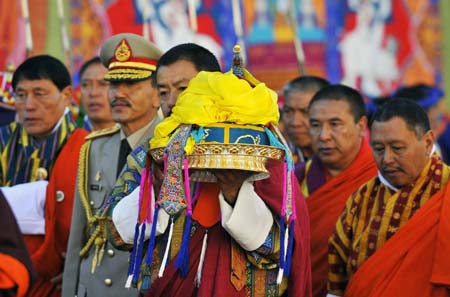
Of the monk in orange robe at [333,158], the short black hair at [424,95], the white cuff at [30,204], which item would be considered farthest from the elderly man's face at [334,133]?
the short black hair at [424,95]

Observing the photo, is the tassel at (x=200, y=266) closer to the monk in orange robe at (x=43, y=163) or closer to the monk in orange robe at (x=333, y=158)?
the monk in orange robe at (x=43, y=163)

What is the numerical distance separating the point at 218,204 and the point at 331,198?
2.20m

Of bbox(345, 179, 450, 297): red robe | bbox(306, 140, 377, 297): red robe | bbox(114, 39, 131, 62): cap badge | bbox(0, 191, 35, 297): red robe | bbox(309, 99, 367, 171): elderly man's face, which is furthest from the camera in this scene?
bbox(309, 99, 367, 171): elderly man's face

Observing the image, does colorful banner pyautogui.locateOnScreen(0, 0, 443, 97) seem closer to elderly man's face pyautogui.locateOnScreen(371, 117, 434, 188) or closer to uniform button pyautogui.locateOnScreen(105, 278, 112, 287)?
elderly man's face pyautogui.locateOnScreen(371, 117, 434, 188)

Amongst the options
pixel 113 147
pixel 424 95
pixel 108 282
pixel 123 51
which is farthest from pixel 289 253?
pixel 424 95

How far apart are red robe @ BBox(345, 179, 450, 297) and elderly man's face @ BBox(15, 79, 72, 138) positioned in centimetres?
197

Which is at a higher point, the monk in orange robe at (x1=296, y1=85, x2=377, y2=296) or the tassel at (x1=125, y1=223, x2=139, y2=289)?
the monk in orange robe at (x1=296, y1=85, x2=377, y2=296)

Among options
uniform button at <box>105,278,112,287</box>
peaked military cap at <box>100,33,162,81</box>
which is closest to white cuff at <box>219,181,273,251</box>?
uniform button at <box>105,278,112,287</box>

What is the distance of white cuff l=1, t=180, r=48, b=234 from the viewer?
270 inches

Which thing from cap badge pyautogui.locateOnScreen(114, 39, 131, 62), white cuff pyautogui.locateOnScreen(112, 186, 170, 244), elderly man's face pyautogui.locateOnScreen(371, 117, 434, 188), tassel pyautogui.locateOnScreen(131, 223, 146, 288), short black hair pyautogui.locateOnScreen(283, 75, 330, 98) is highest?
cap badge pyautogui.locateOnScreen(114, 39, 131, 62)

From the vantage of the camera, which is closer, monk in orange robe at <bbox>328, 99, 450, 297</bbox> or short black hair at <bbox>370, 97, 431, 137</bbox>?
monk in orange robe at <bbox>328, 99, 450, 297</bbox>

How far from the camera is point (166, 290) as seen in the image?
515 centimetres

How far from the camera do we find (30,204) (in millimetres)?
6863

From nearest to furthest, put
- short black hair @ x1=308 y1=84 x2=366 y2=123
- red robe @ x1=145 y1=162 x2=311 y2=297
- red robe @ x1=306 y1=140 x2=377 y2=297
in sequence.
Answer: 1. red robe @ x1=145 y1=162 x2=311 y2=297
2. red robe @ x1=306 y1=140 x2=377 y2=297
3. short black hair @ x1=308 y1=84 x2=366 y2=123
